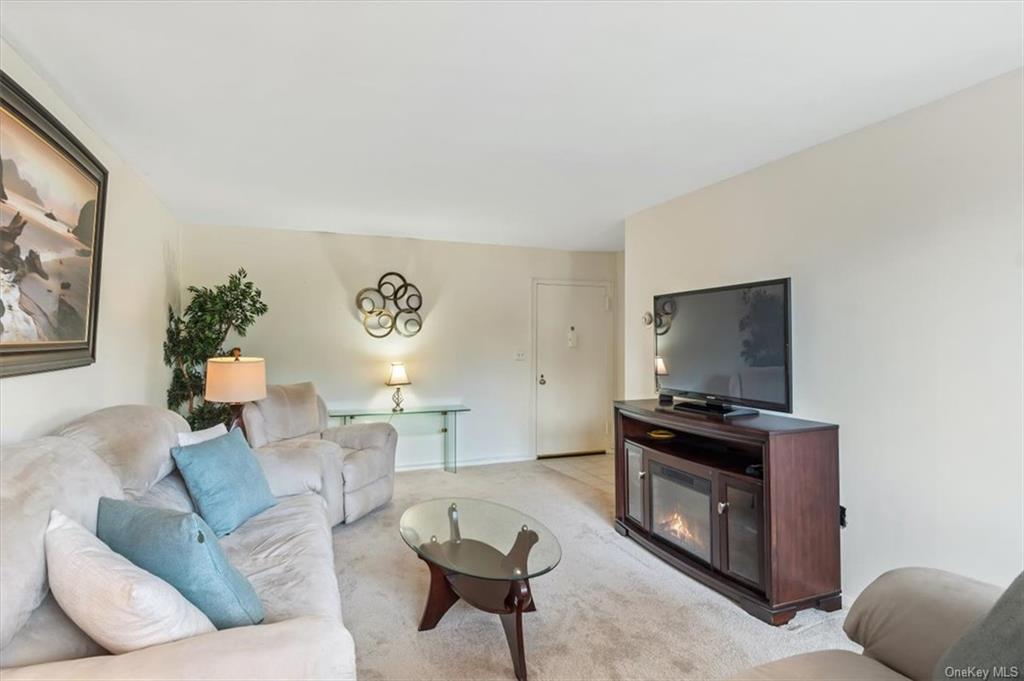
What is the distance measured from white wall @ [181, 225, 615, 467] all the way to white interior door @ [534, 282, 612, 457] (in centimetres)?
17

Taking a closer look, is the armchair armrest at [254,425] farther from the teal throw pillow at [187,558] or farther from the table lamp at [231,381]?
the teal throw pillow at [187,558]

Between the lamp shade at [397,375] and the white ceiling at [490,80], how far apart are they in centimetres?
205

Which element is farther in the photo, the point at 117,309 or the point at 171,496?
the point at 117,309

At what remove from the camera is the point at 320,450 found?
3.05m

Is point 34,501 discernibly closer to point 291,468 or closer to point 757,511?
point 291,468

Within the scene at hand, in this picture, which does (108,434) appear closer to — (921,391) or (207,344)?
(207,344)

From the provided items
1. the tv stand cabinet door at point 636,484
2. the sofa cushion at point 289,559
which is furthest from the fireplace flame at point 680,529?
the sofa cushion at point 289,559

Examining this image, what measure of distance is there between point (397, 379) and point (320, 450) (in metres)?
1.70

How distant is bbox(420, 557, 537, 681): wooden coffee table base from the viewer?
183cm

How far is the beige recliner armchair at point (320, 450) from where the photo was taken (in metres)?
2.87

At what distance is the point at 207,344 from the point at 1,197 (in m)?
2.36

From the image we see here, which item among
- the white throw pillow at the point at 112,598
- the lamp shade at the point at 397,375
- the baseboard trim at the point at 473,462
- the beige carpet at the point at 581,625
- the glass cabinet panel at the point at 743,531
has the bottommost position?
the beige carpet at the point at 581,625

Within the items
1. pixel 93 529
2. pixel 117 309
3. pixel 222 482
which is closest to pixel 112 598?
pixel 93 529

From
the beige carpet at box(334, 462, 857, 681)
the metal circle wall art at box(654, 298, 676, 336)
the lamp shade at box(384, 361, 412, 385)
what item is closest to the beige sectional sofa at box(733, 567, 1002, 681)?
the beige carpet at box(334, 462, 857, 681)
